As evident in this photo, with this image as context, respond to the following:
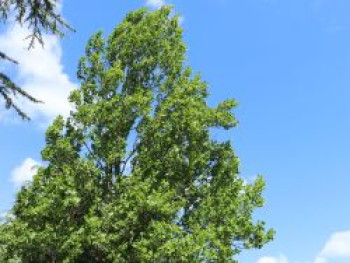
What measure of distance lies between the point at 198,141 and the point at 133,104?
3246 millimetres

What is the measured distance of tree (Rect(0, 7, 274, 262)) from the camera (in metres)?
24.3

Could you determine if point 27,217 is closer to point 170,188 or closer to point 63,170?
point 63,170

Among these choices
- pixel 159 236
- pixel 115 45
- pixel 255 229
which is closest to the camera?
pixel 159 236

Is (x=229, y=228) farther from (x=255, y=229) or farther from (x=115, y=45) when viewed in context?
(x=115, y=45)

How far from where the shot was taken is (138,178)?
25.2 metres

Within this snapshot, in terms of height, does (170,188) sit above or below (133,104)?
below

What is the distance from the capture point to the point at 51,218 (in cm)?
2545

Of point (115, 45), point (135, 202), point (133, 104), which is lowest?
point (135, 202)

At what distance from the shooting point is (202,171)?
27.1m

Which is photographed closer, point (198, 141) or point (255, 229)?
point (255, 229)

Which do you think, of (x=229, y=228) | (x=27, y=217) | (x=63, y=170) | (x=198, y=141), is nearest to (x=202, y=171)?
(x=198, y=141)

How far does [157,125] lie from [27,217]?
21.7ft

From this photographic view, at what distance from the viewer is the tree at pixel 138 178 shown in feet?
79.8

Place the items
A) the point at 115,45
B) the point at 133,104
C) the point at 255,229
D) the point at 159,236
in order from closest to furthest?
the point at 159,236
the point at 255,229
the point at 133,104
the point at 115,45
